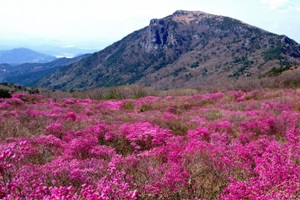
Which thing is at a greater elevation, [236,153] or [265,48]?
[265,48]

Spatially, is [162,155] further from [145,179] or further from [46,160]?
[46,160]

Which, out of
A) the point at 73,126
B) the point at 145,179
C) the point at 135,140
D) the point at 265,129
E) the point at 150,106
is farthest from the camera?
the point at 150,106

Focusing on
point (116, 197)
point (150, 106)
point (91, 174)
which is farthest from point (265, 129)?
point (150, 106)

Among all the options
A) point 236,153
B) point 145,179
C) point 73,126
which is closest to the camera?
point 145,179

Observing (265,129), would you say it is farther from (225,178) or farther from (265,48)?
(265,48)

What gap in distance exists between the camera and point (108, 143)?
28.4 ft

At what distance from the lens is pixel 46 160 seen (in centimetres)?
668

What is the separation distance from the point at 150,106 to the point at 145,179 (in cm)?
1344

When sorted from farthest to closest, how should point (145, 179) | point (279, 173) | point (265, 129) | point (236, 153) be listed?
1. point (265, 129)
2. point (236, 153)
3. point (145, 179)
4. point (279, 173)

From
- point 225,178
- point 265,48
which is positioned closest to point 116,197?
point 225,178

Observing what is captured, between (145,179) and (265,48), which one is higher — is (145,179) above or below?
below

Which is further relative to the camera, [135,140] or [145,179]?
[135,140]

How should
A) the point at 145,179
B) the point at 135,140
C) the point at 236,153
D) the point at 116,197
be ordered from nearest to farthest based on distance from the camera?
1. the point at 116,197
2. the point at 145,179
3. the point at 236,153
4. the point at 135,140

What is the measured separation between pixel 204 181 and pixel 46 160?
3.84 meters
